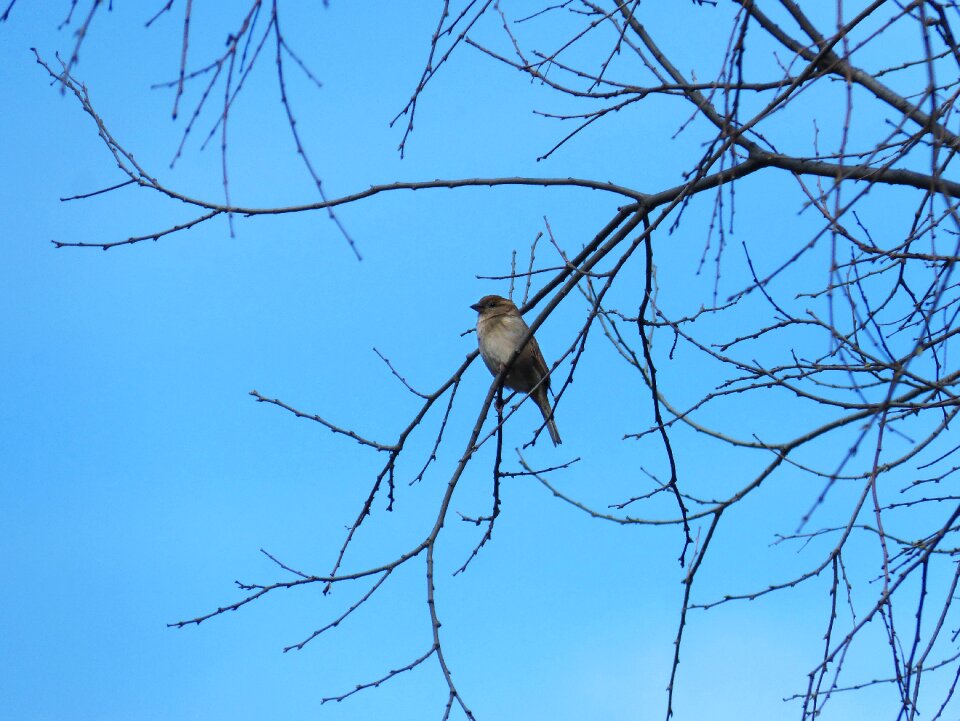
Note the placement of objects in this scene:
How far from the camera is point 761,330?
4.59 m

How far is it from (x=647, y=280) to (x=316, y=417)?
53.9 inches

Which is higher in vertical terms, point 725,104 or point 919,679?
point 725,104

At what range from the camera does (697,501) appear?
12.7 ft

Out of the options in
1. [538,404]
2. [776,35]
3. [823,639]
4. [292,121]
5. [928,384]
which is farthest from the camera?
[538,404]

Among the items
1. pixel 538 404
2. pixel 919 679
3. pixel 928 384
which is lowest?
pixel 919 679

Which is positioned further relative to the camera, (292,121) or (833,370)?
(833,370)

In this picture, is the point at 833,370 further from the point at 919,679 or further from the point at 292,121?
the point at 292,121

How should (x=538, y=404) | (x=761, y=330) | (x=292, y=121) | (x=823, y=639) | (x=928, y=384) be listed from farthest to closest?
(x=538, y=404) < (x=761, y=330) < (x=928, y=384) < (x=823, y=639) < (x=292, y=121)

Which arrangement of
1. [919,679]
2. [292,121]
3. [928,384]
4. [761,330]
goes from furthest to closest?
[761,330] → [928,384] → [919,679] → [292,121]

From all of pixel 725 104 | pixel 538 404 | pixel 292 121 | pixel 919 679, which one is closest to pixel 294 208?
pixel 292 121

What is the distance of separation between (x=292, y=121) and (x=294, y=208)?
1283mm

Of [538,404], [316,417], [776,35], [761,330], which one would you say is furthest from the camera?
[538,404]

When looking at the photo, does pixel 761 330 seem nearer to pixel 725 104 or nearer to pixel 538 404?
pixel 725 104

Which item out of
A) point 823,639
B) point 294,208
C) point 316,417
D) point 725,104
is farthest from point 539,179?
point 823,639
